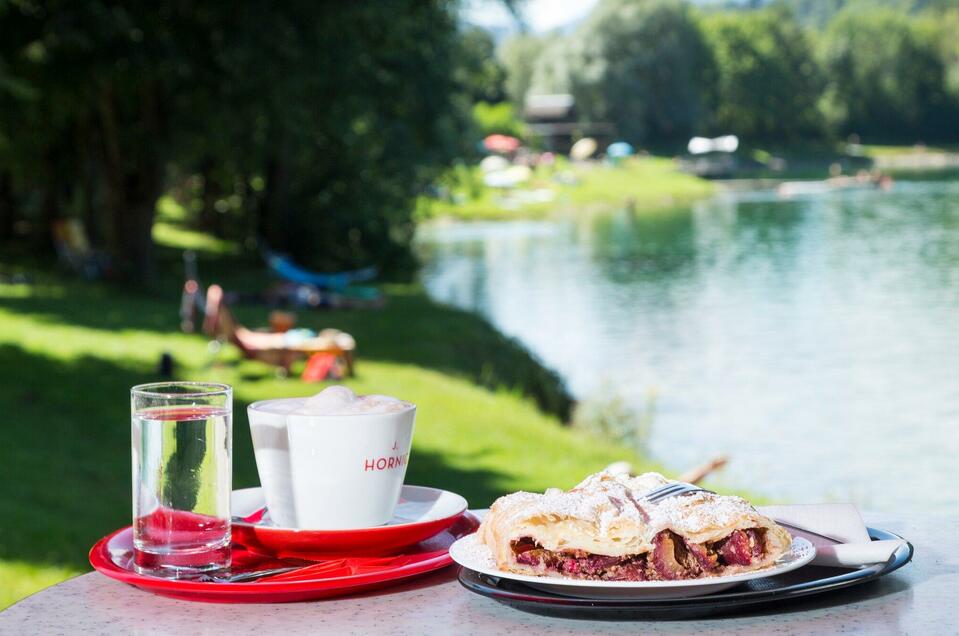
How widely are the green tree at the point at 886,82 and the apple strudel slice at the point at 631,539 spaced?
110017 millimetres

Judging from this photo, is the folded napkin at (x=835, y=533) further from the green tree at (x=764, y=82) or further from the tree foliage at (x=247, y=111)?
the green tree at (x=764, y=82)

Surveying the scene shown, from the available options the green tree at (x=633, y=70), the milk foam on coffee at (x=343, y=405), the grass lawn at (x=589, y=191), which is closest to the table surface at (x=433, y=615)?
the milk foam on coffee at (x=343, y=405)

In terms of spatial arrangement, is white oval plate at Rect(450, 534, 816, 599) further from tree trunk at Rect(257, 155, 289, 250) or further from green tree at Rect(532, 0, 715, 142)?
green tree at Rect(532, 0, 715, 142)

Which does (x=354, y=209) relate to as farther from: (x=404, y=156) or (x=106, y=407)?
(x=106, y=407)

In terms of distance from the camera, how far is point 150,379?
1313 centimetres

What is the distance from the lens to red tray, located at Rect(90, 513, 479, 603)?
1.58 m

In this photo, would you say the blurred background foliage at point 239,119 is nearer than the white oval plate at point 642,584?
No

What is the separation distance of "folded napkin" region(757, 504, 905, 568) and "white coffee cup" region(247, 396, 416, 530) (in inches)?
20.8

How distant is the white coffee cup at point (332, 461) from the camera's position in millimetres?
1672

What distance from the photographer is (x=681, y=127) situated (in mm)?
100688

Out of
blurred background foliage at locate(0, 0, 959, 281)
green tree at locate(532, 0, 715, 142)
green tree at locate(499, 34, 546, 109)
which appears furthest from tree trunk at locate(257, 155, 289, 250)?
green tree at locate(499, 34, 546, 109)

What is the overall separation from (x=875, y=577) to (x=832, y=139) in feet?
355

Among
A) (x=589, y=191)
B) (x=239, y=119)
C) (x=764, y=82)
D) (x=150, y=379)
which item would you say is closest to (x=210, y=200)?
(x=239, y=119)

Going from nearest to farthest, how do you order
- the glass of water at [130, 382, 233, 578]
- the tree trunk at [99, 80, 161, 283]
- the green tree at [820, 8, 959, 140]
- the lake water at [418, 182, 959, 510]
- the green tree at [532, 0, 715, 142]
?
1. the glass of water at [130, 382, 233, 578]
2. the lake water at [418, 182, 959, 510]
3. the tree trunk at [99, 80, 161, 283]
4. the green tree at [532, 0, 715, 142]
5. the green tree at [820, 8, 959, 140]
